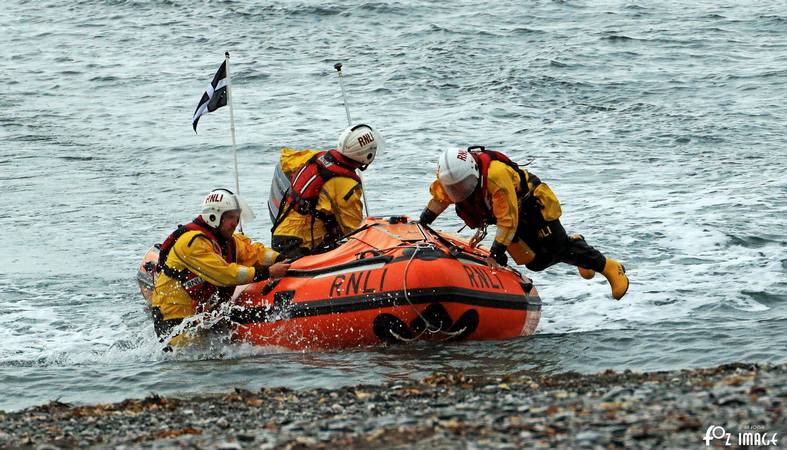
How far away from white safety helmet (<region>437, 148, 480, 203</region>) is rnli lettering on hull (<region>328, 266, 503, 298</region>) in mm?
645

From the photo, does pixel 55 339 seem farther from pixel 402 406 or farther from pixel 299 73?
pixel 299 73

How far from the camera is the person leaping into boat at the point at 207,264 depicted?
9.02 m

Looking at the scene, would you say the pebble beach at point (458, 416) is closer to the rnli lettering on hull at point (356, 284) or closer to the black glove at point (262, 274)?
the rnli lettering on hull at point (356, 284)

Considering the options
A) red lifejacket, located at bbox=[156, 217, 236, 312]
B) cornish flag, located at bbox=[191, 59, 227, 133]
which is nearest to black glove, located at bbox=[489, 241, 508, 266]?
red lifejacket, located at bbox=[156, 217, 236, 312]

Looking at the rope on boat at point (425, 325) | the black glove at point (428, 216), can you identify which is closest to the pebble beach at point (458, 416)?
the rope on boat at point (425, 325)

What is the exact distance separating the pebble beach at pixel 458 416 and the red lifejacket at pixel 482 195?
7.31ft

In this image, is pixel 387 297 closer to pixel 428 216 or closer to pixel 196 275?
pixel 428 216

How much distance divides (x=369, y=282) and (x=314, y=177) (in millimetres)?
1352

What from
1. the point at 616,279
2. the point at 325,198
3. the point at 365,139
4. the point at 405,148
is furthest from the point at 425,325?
the point at 405,148

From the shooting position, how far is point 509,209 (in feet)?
29.1

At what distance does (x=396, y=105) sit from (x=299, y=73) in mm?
3152

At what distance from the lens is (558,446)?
490 centimetres

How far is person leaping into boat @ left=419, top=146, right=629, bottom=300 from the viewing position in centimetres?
888

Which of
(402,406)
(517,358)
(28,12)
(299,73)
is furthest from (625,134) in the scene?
(28,12)
